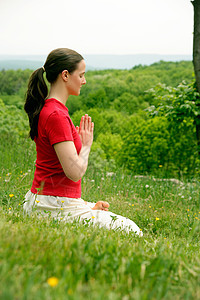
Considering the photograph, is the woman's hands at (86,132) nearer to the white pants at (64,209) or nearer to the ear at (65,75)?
the ear at (65,75)

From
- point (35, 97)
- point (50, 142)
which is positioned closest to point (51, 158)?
point (50, 142)

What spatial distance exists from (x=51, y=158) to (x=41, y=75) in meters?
0.75

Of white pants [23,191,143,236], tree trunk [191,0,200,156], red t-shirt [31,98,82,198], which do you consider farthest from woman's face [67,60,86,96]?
tree trunk [191,0,200,156]

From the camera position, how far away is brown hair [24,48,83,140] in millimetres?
2754

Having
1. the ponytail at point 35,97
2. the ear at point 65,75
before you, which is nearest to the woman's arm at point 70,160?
the ponytail at point 35,97

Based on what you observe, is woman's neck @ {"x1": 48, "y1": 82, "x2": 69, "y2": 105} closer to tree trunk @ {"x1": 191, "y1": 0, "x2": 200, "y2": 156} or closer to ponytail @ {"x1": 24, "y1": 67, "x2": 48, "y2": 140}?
ponytail @ {"x1": 24, "y1": 67, "x2": 48, "y2": 140}

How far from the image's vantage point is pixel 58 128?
2527mm

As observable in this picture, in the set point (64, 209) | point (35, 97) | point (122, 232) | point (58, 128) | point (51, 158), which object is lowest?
point (122, 232)

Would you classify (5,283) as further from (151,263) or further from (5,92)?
(5,92)

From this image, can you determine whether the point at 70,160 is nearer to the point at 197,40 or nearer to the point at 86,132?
the point at 86,132

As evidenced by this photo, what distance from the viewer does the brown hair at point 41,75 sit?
2.75 metres

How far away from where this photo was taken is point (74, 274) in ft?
4.68

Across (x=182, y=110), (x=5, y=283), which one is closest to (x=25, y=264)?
(x=5, y=283)

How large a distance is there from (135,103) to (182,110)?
20.2 meters
